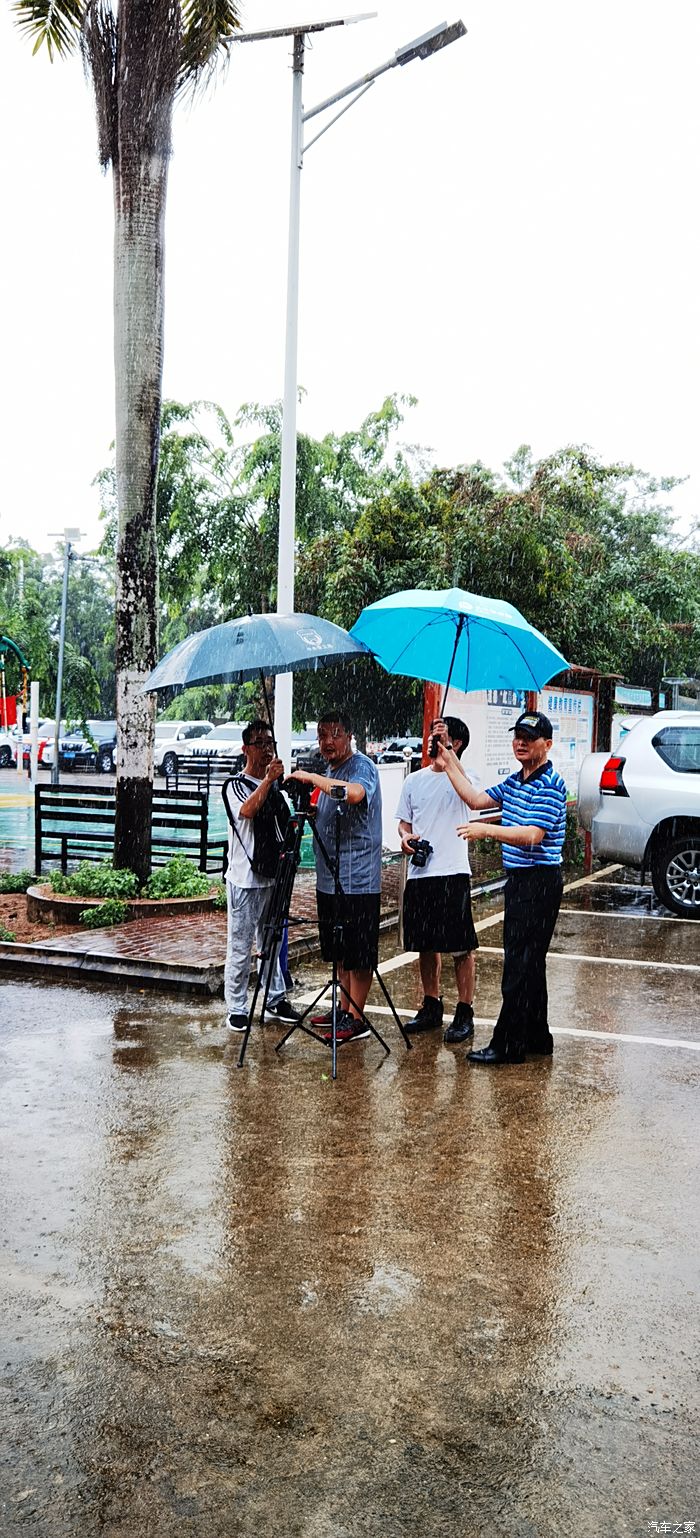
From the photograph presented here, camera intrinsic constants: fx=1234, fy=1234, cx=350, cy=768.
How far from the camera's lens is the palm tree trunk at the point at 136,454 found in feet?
32.7

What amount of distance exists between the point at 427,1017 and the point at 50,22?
29.3 feet

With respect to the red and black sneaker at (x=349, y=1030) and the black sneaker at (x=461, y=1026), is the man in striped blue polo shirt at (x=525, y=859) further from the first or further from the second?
the red and black sneaker at (x=349, y=1030)

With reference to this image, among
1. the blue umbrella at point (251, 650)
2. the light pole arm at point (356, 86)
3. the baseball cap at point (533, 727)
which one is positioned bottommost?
the baseball cap at point (533, 727)

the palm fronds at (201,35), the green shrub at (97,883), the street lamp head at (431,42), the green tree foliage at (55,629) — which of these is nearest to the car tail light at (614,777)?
the green shrub at (97,883)

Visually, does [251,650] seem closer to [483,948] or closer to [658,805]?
[483,948]

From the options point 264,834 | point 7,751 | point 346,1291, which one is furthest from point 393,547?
point 7,751

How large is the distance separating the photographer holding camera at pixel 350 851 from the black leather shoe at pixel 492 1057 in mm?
693

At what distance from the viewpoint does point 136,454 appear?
33.1 ft

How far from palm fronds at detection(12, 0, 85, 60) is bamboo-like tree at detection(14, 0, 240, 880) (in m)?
0.02

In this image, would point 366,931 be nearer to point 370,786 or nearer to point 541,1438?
point 370,786

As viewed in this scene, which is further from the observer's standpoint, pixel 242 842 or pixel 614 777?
pixel 614 777

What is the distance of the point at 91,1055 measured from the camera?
20.8 ft

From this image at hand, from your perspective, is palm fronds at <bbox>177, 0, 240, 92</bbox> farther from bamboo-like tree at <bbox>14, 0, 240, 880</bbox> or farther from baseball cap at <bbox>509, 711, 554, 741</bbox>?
baseball cap at <bbox>509, 711, 554, 741</bbox>

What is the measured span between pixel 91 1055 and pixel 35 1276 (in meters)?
2.54
